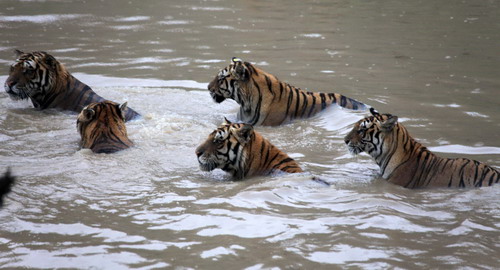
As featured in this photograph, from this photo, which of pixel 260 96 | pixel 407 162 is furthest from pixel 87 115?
pixel 407 162

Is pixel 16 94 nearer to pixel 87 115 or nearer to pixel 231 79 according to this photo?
pixel 87 115

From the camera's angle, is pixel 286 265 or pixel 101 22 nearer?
pixel 286 265

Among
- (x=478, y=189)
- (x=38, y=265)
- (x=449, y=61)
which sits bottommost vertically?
(x=38, y=265)

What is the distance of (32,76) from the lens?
7.57 metres

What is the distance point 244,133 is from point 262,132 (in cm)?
194

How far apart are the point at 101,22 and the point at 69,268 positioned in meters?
10.3

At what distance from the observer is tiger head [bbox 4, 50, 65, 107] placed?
24.7ft

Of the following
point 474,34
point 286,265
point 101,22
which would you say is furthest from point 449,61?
point 286,265

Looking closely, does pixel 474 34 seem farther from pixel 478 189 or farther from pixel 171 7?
pixel 478 189

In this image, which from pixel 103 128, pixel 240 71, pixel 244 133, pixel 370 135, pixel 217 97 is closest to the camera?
pixel 244 133

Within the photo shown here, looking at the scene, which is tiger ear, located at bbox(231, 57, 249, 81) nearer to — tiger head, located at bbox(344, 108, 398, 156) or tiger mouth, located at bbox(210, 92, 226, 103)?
tiger mouth, located at bbox(210, 92, 226, 103)

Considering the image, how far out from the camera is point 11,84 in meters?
7.52

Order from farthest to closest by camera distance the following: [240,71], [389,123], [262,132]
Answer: [240,71] < [262,132] < [389,123]

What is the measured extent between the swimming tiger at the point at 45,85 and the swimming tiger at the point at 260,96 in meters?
1.08
